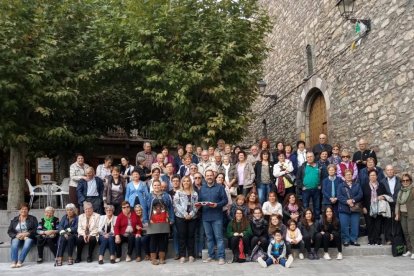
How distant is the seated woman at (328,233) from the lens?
785 centimetres

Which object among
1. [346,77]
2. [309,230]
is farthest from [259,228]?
[346,77]

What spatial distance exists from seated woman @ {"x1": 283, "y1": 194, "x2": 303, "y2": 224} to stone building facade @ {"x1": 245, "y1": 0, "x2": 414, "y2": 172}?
7.56 feet

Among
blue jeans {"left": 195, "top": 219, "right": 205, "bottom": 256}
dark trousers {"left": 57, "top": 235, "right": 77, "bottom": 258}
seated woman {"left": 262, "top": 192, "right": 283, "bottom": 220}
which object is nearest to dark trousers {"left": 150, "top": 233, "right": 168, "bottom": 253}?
blue jeans {"left": 195, "top": 219, "right": 205, "bottom": 256}

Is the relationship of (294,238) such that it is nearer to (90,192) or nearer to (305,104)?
(90,192)

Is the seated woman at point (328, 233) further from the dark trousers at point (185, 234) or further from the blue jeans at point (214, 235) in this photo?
the dark trousers at point (185, 234)

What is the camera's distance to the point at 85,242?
27.1 feet

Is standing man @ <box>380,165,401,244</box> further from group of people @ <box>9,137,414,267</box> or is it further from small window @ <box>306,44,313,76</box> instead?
small window @ <box>306,44,313,76</box>

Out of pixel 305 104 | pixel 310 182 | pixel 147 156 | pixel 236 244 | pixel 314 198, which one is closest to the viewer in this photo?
pixel 236 244

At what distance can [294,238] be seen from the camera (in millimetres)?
7898

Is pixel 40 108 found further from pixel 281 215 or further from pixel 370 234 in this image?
pixel 370 234

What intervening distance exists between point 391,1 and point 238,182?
16.0 feet

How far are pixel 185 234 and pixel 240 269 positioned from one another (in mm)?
1295

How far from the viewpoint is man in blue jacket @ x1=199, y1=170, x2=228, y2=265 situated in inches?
306

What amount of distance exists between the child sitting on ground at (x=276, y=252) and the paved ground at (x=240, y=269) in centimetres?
15
